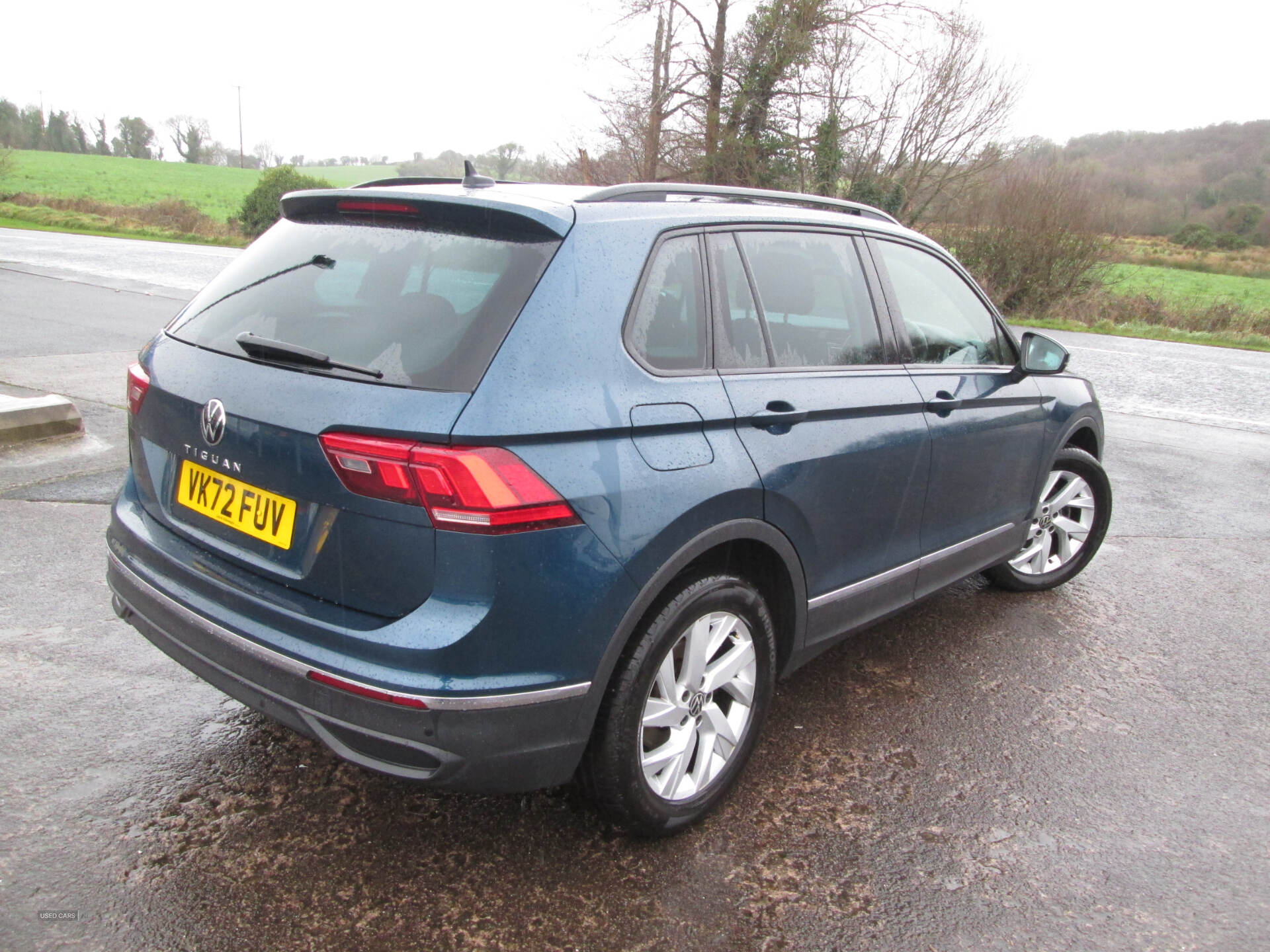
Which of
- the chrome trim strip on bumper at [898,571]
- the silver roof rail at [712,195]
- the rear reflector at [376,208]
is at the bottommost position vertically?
the chrome trim strip on bumper at [898,571]

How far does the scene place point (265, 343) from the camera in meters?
2.42

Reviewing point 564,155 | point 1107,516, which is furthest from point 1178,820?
point 564,155

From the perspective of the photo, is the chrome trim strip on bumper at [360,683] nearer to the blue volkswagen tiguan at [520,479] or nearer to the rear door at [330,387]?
the blue volkswagen tiguan at [520,479]

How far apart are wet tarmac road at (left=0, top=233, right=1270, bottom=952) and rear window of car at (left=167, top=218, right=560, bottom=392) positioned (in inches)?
50.1

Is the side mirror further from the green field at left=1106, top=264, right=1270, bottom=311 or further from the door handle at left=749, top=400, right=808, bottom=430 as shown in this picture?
the green field at left=1106, top=264, right=1270, bottom=311

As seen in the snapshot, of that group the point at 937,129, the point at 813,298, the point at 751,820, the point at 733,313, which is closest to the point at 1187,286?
the point at 937,129

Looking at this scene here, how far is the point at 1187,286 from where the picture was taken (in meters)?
33.7

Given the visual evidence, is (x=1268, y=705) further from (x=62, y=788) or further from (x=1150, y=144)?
(x=1150, y=144)

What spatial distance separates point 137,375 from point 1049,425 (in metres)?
3.65

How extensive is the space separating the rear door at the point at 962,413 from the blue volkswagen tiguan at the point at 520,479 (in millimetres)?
314

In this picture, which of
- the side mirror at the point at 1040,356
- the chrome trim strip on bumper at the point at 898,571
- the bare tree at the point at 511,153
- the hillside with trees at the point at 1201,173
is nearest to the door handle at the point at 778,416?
the chrome trim strip on bumper at the point at 898,571

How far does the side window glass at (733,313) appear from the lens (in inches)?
108

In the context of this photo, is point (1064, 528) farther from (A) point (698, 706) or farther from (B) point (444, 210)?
(B) point (444, 210)

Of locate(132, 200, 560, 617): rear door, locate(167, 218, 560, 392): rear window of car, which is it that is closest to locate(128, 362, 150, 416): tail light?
locate(132, 200, 560, 617): rear door
